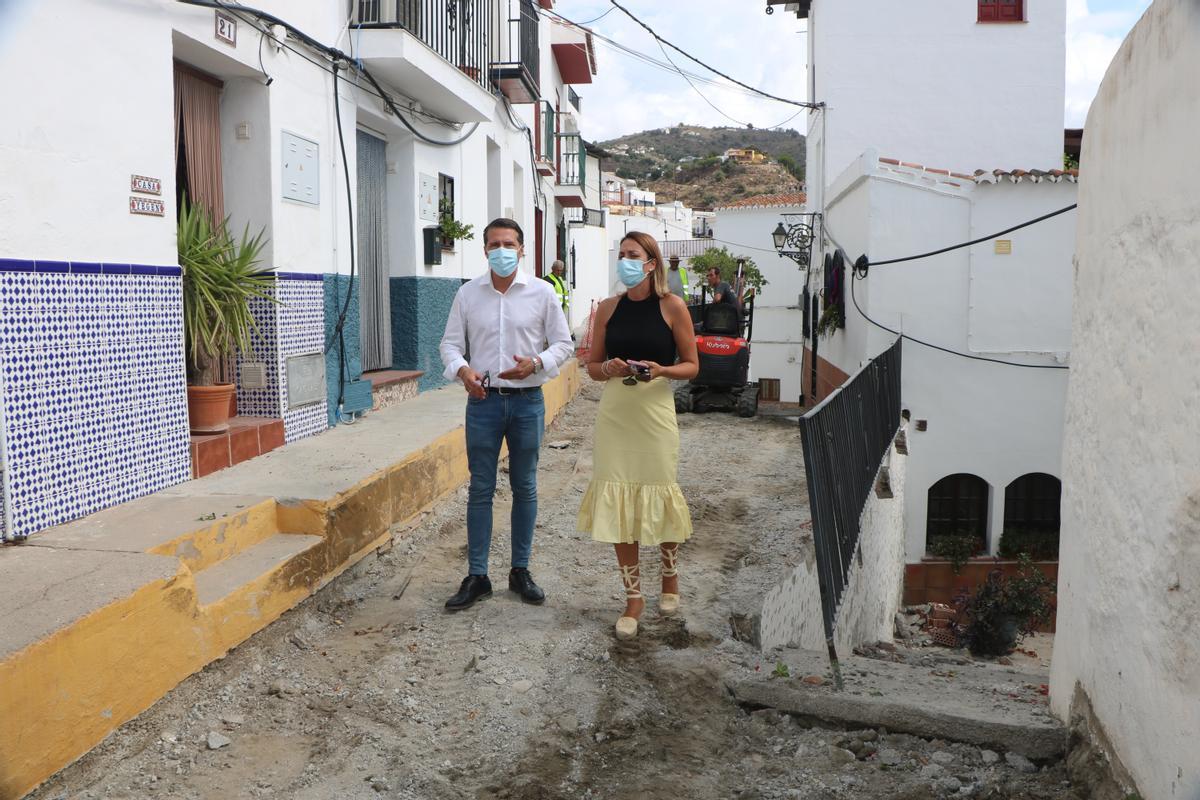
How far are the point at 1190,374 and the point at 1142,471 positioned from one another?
509 millimetres

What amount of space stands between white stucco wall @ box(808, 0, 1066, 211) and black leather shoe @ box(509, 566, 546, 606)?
13.8 metres

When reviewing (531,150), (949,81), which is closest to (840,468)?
(531,150)

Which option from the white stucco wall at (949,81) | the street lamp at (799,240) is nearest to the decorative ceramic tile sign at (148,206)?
the street lamp at (799,240)

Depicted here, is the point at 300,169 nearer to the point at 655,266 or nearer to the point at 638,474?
the point at 655,266

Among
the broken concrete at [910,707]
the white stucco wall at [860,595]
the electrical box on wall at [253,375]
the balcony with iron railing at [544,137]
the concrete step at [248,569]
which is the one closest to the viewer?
the broken concrete at [910,707]

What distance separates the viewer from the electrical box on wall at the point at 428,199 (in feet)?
31.7

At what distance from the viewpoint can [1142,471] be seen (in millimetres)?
3189

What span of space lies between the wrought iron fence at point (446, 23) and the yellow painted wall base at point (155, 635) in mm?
4496

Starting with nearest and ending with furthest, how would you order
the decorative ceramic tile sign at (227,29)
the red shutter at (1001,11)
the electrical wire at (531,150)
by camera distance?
the decorative ceramic tile sign at (227,29)
the electrical wire at (531,150)
the red shutter at (1001,11)

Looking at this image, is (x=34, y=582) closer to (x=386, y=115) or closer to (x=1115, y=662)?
(x=1115, y=662)

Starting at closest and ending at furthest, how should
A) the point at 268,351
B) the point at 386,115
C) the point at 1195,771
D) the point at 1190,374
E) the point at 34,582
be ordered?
the point at 1195,771 → the point at 1190,374 → the point at 34,582 → the point at 268,351 → the point at 386,115

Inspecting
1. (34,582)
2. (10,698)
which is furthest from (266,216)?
(10,698)

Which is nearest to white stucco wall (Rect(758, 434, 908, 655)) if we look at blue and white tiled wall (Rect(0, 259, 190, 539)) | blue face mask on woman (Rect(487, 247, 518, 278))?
blue face mask on woman (Rect(487, 247, 518, 278))

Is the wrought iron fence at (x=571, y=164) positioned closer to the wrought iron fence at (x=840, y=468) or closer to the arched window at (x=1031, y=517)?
the arched window at (x=1031, y=517)
